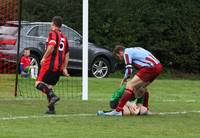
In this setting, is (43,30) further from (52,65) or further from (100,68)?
(52,65)

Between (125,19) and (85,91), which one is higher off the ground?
(125,19)

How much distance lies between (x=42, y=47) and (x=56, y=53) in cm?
1082

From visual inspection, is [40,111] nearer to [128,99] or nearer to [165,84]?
[128,99]

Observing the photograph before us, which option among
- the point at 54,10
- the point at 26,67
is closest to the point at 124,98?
the point at 26,67

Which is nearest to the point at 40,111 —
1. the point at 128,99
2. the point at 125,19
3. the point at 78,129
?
the point at 128,99

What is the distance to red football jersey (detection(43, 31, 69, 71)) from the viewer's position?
1366 cm

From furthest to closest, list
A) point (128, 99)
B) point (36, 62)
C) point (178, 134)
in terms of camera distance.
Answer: point (36, 62) < point (128, 99) < point (178, 134)

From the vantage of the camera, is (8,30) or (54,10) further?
(54,10)

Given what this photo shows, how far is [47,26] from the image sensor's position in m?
24.6

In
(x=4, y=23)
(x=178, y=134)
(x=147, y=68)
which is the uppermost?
(x=4, y=23)

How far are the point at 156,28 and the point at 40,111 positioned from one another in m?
17.8

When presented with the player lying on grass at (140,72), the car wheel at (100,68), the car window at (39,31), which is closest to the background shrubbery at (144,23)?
the car wheel at (100,68)

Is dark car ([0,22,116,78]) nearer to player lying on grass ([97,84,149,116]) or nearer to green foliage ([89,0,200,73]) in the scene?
green foliage ([89,0,200,73])

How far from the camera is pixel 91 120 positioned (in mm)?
12680
